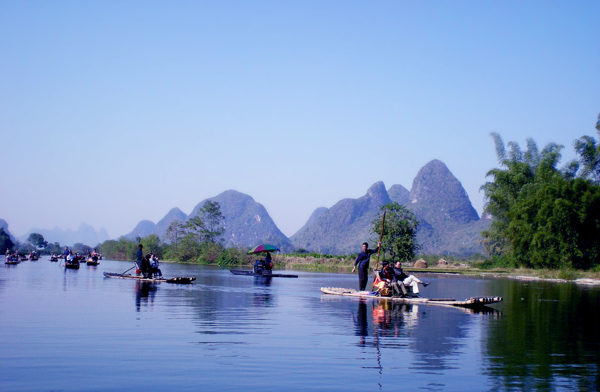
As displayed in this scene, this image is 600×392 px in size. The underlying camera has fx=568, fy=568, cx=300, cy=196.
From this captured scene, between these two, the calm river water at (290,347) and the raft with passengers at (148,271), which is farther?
the raft with passengers at (148,271)

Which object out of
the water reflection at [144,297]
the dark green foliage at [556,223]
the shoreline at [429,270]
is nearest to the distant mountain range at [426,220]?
the shoreline at [429,270]

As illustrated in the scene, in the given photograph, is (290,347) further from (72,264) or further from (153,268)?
(72,264)

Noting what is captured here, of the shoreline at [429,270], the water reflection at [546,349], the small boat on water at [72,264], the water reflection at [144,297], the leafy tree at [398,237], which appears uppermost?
the leafy tree at [398,237]

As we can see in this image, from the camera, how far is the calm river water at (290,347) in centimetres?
731

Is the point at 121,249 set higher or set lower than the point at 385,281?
lower

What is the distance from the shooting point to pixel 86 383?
707 centimetres

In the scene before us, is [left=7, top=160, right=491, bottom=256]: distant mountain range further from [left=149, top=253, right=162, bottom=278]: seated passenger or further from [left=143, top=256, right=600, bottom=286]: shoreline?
[left=149, top=253, right=162, bottom=278]: seated passenger

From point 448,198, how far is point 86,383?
178655 mm

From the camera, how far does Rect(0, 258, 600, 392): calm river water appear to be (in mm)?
7309

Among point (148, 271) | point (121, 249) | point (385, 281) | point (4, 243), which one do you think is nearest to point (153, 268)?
point (148, 271)

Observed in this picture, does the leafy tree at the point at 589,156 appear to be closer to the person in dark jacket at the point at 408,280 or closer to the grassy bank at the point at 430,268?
the grassy bank at the point at 430,268

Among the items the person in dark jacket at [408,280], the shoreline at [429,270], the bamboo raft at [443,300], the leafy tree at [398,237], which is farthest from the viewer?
the leafy tree at [398,237]

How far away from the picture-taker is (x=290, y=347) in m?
9.72

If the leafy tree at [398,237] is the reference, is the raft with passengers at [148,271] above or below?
below
